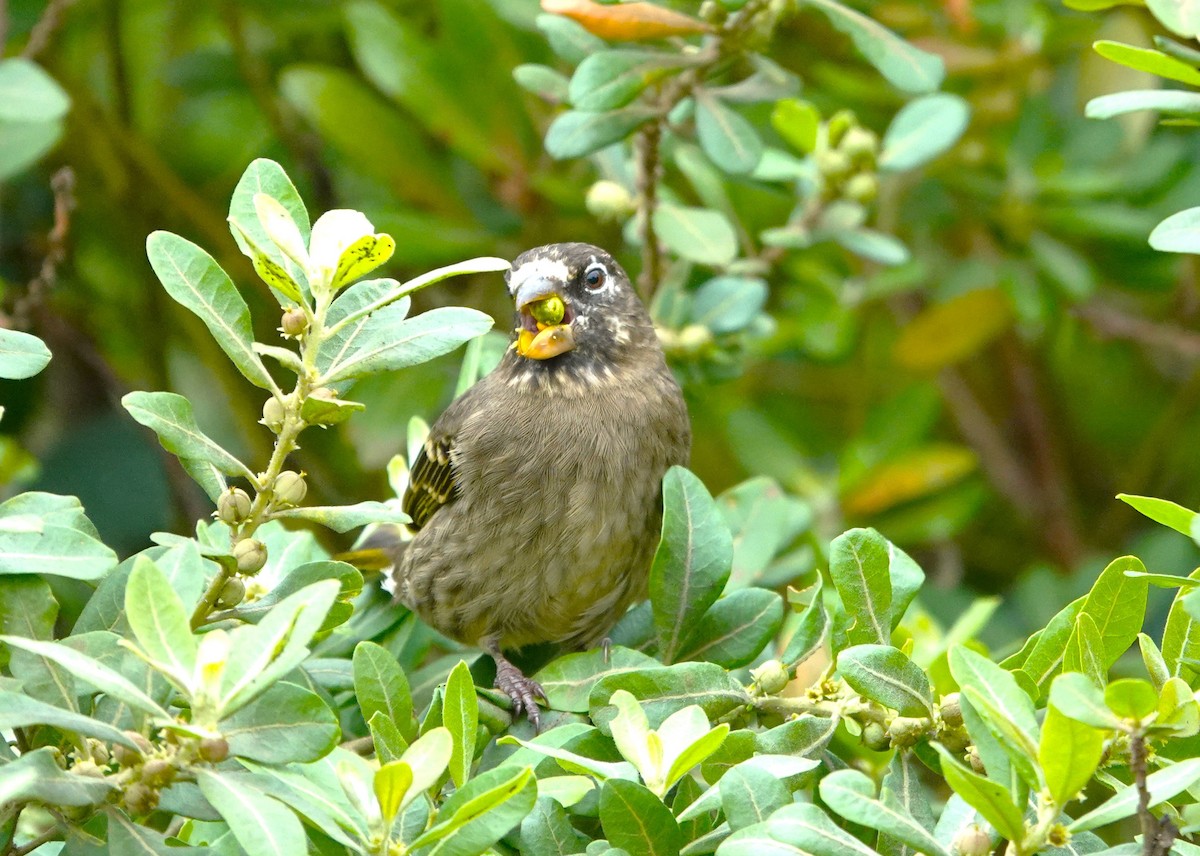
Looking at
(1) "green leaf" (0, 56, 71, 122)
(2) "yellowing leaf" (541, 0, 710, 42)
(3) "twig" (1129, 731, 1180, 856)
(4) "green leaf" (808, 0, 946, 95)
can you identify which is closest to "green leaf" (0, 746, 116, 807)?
(3) "twig" (1129, 731, 1180, 856)

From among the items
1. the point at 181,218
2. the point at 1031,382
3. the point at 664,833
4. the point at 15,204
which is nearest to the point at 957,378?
the point at 1031,382

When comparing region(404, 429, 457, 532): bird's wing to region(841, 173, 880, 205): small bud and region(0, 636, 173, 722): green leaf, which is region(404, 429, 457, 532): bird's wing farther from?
region(0, 636, 173, 722): green leaf

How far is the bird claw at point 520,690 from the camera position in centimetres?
252

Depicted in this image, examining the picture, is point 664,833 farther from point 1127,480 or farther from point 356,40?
point 1127,480

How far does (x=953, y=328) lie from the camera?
14.8 feet

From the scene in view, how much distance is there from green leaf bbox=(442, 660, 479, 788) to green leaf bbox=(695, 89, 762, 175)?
154cm

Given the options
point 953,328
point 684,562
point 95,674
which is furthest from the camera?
point 953,328

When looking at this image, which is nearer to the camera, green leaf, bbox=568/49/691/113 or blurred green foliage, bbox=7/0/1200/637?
green leaf, bbox=568/49/691/113

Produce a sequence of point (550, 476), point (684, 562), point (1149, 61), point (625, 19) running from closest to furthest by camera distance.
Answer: point (1149, 61)
point (684, 562)
point (625, 19)
point (550, 476)

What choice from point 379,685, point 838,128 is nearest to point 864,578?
point 379,685

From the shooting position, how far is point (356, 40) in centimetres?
405

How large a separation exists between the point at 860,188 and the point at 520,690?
150 centimetres

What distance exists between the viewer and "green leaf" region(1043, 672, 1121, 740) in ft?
4.81

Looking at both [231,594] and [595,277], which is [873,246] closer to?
Result: [595,277]
